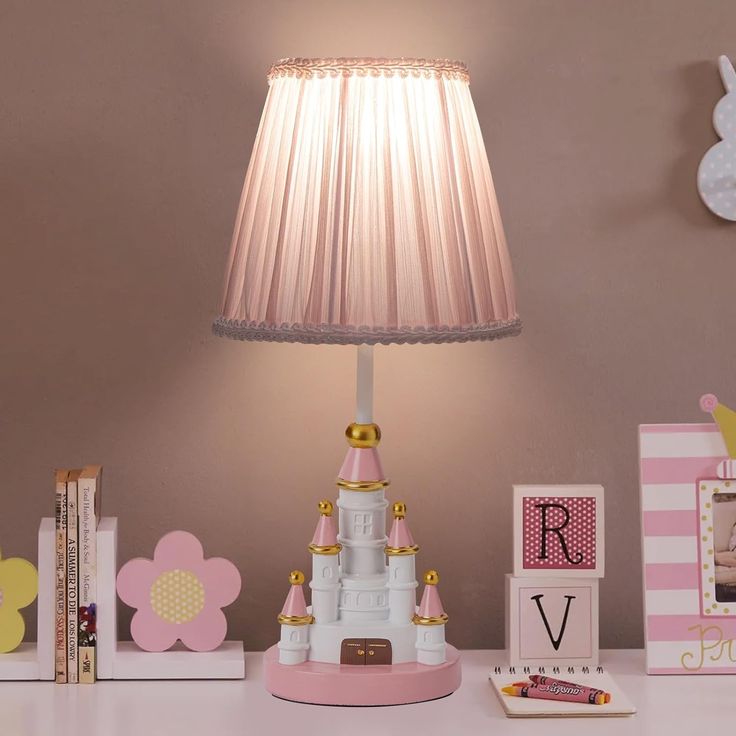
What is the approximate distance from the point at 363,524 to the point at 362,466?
7 cm

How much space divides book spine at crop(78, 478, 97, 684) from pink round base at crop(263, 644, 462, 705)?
225 millimetres

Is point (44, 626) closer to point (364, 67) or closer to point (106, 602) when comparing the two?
point (106, 602)

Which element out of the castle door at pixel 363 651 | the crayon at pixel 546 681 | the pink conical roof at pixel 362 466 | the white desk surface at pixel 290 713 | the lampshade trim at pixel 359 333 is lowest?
the white desk surface at pixel 290 713

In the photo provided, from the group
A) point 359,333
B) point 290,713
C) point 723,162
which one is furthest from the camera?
point 723,162

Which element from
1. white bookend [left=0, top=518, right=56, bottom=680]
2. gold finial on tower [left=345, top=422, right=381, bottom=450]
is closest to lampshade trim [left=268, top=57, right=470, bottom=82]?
gold finial on tower [left=345, top=422, right=381, bottom=450]

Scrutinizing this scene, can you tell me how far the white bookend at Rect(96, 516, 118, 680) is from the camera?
1360mm

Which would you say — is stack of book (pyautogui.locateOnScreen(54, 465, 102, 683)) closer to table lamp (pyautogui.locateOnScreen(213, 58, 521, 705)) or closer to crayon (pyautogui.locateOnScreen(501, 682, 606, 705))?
table lamp (pyautogui.locateOnScreen(213, 58, 521, 705))

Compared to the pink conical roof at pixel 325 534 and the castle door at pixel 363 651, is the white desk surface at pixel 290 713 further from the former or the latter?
the pink conical roof at pixel 325 534

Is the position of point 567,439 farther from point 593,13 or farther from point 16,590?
point 16,590

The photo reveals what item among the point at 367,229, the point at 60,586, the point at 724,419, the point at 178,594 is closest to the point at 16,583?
the point at 60,586

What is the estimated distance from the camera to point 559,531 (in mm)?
1422

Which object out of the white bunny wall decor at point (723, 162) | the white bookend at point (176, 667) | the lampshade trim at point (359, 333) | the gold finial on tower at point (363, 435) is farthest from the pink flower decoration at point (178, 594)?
the white bunny wall decor at point (723, 162)

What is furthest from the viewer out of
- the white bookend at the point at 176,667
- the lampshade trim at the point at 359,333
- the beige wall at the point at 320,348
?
the beige wall at the point at 320,348

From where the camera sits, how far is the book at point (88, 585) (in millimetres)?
1356
